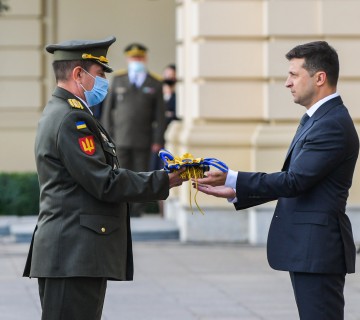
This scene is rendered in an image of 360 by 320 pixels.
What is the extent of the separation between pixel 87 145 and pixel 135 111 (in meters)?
9.67

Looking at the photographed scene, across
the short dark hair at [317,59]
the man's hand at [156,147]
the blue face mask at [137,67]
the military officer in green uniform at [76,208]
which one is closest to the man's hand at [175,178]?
the military officer in green uniform at [76,208]

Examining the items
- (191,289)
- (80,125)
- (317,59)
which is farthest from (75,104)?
(191,289)

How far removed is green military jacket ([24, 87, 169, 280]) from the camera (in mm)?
5082

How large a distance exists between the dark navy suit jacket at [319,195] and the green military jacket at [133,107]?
932 cm

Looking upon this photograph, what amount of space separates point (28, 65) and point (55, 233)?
13.1 m

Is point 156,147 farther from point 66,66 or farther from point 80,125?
point 80,125

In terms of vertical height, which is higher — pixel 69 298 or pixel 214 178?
pixel 214 178

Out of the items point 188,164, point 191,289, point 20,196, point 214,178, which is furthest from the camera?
point 20,196

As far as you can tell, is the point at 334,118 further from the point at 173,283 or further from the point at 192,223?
the point at 192,223

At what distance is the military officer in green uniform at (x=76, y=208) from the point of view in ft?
16.7

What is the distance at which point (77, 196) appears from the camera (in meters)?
5.12

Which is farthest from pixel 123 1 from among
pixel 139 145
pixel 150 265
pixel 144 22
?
pixel 150 265

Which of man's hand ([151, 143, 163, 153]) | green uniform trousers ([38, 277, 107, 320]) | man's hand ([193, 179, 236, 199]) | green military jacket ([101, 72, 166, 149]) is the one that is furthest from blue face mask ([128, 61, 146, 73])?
green uniform trousers ([38, 277, 107, 320])

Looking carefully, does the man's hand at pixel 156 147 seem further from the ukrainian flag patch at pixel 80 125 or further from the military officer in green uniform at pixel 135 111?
the ukrainian flag patch at pixel 80 125
